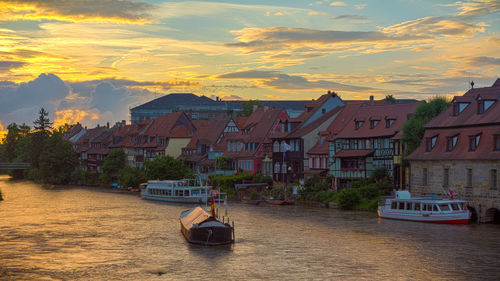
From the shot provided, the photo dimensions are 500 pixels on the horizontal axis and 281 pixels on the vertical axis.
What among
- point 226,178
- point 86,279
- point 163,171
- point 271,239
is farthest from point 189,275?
point 163,171

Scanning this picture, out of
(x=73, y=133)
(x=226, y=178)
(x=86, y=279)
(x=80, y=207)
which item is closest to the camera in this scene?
(x=86, y=279)

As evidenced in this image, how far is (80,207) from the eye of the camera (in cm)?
7775

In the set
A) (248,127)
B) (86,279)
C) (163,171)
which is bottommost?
(86,279)

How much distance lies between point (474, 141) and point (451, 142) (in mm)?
2921

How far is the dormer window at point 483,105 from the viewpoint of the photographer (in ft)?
192

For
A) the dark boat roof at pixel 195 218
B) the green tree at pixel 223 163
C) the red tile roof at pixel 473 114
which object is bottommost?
the dark boat roof at pixel 195 218

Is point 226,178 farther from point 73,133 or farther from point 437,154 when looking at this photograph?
point 73,133

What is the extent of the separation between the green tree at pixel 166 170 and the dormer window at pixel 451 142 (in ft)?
170

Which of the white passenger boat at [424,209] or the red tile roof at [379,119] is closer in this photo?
the white passenger boat at [424,209]

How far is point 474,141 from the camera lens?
57.2 m

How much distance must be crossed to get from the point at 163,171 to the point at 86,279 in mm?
69835

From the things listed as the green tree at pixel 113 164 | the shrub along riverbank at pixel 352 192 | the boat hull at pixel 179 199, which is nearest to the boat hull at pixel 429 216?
the shrub along riverbank at pixel 352 192

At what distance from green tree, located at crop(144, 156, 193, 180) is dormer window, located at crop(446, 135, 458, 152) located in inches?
2035

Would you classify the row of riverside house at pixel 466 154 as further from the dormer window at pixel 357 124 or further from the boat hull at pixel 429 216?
the dormer window at pixel 357 124
